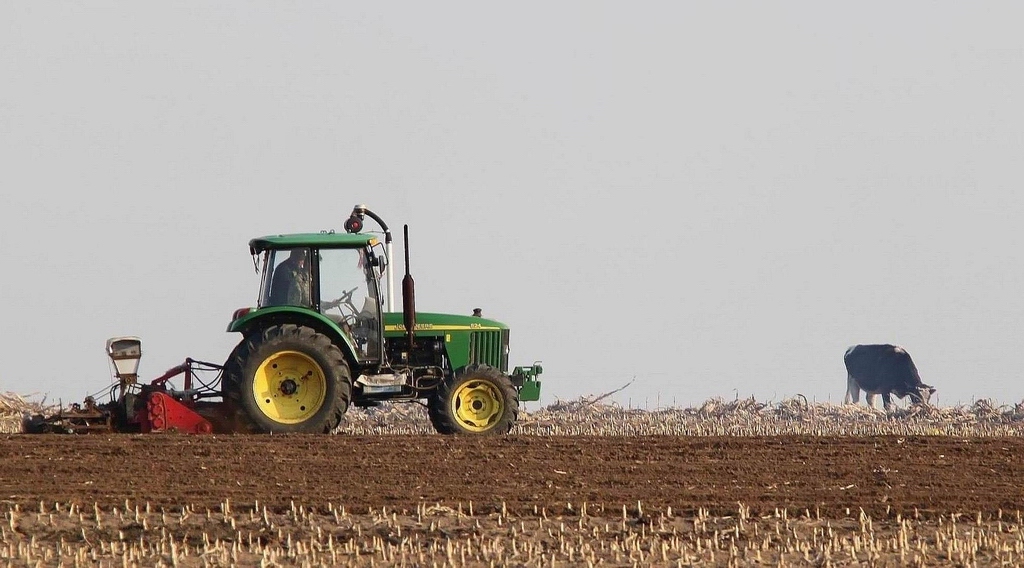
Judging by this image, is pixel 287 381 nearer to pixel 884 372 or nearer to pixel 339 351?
pixel 339 351

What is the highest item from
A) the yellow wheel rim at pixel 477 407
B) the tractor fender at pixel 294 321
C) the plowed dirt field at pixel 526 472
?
the tractor fender at pixel 294 321

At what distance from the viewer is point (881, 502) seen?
442 inches

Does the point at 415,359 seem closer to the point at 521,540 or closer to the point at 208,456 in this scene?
the point at 208,456

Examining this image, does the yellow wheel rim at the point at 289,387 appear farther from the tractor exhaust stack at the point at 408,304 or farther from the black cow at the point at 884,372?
the black cow at the point at 884,372

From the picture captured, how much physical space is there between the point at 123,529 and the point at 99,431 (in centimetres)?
533

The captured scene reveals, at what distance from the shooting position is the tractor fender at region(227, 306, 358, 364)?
50.1ft

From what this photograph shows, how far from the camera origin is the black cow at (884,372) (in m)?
38.7

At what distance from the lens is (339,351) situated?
15.3m

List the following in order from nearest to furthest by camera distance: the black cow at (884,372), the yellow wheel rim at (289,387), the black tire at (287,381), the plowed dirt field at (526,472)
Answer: the plowed dirt field at (526,472), the black tire at (287,381), the yellow wheel rim at (289,387), the black cow at (884,372)

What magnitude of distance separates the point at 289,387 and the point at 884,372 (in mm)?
26740

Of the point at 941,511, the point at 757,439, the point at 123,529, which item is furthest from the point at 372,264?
the point at 941,511

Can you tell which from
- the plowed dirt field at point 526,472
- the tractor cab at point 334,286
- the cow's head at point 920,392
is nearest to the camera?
the plowed dirt field at point 526,472

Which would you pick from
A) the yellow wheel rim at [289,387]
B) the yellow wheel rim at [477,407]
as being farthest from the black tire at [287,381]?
the yellow wheel rim at [477,407]

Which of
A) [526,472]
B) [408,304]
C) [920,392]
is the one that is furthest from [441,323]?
[920,392]
